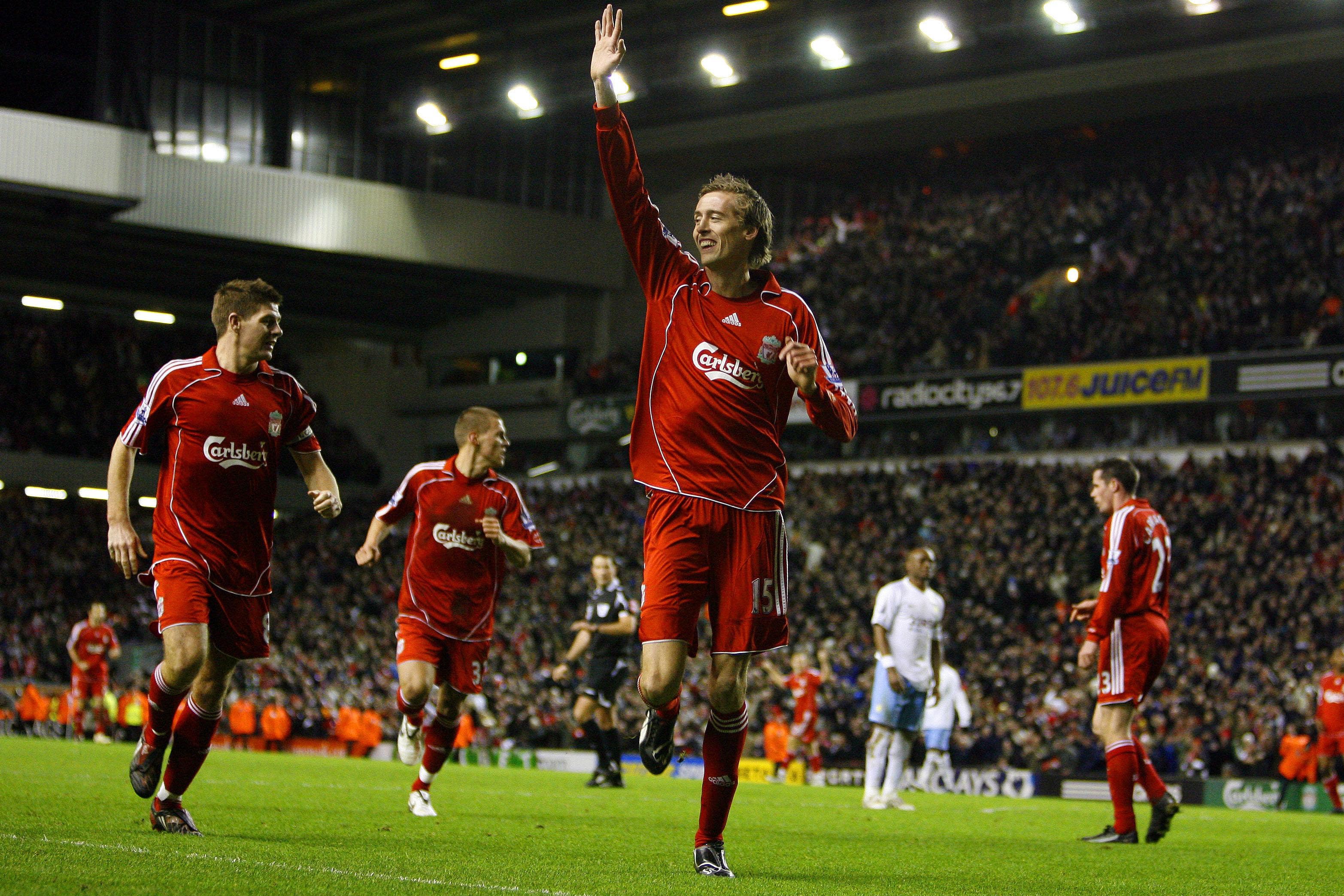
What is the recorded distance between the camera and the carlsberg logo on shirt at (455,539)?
33.5 feet

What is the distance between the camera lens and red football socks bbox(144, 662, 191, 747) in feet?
23.6

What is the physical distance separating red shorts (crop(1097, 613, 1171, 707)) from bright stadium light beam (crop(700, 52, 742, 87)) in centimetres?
2438

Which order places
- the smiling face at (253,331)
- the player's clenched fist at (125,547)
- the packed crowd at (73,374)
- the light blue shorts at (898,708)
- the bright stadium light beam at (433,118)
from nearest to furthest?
the player's clenched fist at (125,547), the smiling face at (253,331), the light blue shorts at (898,708), the bright stadium light beam at (433,118), the packed crowd at (73,374)

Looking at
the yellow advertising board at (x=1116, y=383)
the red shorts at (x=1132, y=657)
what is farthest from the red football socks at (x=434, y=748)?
the yellow advertising board at (x=1116, y=383)

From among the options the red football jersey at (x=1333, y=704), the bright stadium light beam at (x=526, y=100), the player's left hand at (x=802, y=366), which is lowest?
the red football jersey at (x=1333, y=704)

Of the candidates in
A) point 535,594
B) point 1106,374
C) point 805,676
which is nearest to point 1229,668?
point 805,676

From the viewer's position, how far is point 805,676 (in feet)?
69.8

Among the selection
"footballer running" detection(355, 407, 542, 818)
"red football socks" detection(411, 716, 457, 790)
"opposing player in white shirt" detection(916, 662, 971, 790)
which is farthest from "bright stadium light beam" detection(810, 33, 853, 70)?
"red football socks" detection(411, 716, 457, 790)

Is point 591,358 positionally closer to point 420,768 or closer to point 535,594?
point 535,594

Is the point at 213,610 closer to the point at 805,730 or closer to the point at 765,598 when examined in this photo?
the point at 765,598

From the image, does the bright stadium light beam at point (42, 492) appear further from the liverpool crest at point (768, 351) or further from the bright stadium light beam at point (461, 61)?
the liverpool crest at point (768, 351)

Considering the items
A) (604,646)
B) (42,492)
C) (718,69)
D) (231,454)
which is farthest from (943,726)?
(42,492)

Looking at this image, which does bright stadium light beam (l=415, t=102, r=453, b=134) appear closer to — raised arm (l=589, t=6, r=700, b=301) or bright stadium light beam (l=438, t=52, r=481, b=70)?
bright stadium light beam (l=438, t=52, r=481, b=70)

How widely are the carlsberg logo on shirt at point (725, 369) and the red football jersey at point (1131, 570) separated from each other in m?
4.26
